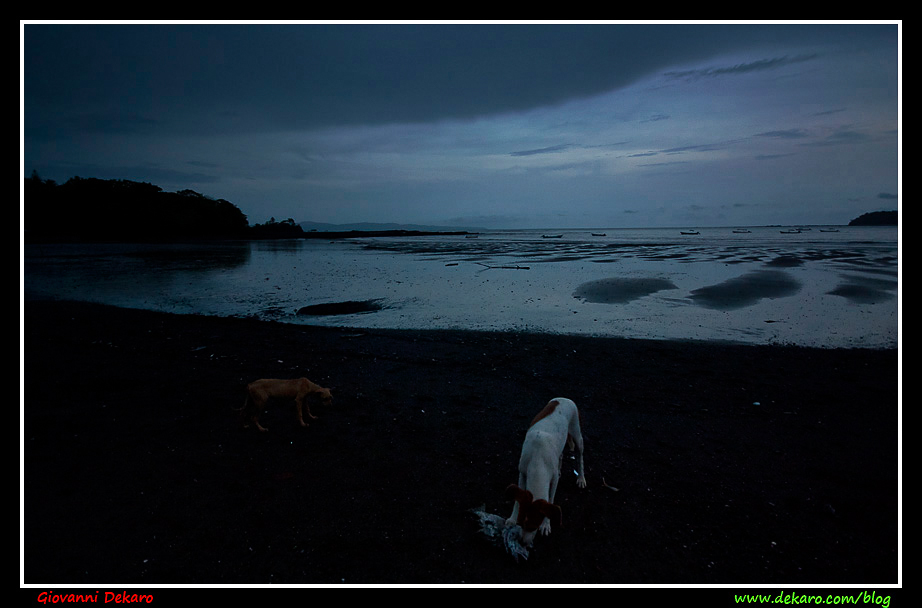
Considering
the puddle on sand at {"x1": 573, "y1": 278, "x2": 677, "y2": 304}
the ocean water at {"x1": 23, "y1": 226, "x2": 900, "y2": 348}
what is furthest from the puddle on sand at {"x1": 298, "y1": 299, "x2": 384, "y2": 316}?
the puddle on sand at {"x1": 573, "y1": 278, "x2": 677, "y2": 304}

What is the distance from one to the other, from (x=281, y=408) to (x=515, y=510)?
4.31 m

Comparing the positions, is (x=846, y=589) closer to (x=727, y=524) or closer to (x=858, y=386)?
(x=727, y=524)

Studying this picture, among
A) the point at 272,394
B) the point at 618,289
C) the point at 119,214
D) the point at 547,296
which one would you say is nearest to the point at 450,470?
the point at 272,394

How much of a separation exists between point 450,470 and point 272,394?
282 cm

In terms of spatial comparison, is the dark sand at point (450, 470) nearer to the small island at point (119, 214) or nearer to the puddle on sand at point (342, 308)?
the puddle on sand at point (342, 308)

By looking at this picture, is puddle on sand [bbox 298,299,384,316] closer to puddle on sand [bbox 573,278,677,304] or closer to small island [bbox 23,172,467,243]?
puddle on sand [bbox 573,278,677,304]

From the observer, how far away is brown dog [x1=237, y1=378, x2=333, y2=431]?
18.0 ft

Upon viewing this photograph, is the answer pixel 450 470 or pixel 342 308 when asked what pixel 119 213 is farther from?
pixel 450 470

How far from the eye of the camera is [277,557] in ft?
11.0

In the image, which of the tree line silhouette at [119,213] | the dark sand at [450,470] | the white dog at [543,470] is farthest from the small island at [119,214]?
the white dog at [543,470]

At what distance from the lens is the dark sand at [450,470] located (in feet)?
11.0

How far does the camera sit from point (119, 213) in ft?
194

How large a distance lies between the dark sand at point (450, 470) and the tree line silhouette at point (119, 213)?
6037 cm

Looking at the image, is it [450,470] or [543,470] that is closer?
[543,470]
